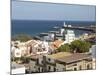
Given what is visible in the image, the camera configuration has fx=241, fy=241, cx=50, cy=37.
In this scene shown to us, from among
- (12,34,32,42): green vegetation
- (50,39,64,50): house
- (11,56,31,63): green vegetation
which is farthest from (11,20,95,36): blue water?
(11,56,31,63): green vegetation

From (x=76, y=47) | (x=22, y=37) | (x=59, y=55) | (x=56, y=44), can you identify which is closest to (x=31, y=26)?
(x=22, y=37)

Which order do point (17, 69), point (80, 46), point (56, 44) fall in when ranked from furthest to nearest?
point (80, 46) < point (56, 44) < point (17, 69)

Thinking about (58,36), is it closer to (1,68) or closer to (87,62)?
(87,62)

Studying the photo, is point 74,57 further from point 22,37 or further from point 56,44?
point 22,37

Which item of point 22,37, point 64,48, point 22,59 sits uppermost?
point 22,37

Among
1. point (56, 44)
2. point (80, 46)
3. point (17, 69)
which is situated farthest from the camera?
point (80, 46)

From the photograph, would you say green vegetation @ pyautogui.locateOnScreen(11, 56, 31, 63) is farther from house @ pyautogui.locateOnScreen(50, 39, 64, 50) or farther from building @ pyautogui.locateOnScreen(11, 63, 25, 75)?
house @ pyautogui.locateOnScreen(50, 39, 64, 50)

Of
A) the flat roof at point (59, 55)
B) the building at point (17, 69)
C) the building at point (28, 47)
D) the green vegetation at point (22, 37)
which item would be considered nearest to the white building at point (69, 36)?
the flat roof at point (59, 55)
